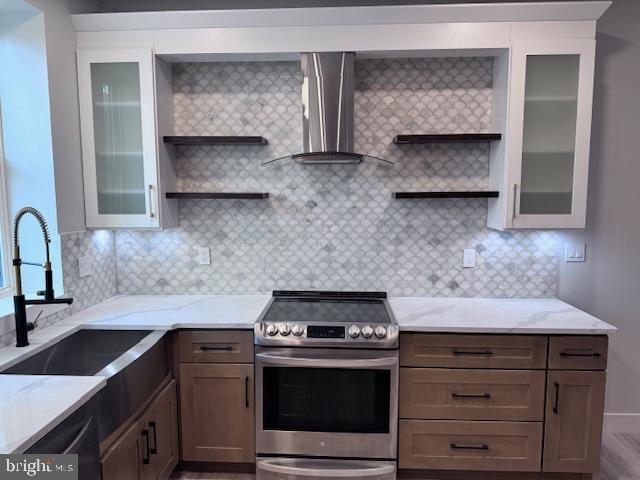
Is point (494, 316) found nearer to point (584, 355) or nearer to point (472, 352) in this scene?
point (472, 352)

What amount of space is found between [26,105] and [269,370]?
179 centimetres

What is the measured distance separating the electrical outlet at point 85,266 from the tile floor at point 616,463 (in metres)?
1.23

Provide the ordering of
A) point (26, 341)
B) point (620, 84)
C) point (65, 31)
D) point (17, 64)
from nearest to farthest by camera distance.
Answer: point (26, 341), point (17, 64), point (65, 31), point (620, 84)

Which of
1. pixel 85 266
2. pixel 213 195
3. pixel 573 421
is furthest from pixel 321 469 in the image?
pixel 85 266

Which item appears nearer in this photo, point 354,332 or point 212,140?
point 354,332

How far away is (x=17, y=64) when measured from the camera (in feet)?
6.56

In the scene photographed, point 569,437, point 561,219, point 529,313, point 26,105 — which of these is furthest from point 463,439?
point 26,105

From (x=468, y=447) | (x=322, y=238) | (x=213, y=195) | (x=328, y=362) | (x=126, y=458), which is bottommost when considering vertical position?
(x=468, y=447)

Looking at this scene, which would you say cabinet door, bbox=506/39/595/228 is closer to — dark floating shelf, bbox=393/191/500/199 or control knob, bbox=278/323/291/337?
dark floating shelf, bbox=393/191/500/199

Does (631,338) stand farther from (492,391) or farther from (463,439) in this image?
(463,439)

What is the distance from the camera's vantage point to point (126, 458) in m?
1.62

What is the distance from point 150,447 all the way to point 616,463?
2.54 m

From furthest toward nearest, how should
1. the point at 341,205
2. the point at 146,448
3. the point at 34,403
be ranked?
1. the point at 341,205
2. the point at 146,448
3. the point at 34,403

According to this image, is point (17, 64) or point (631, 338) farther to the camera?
point (631, 338)
